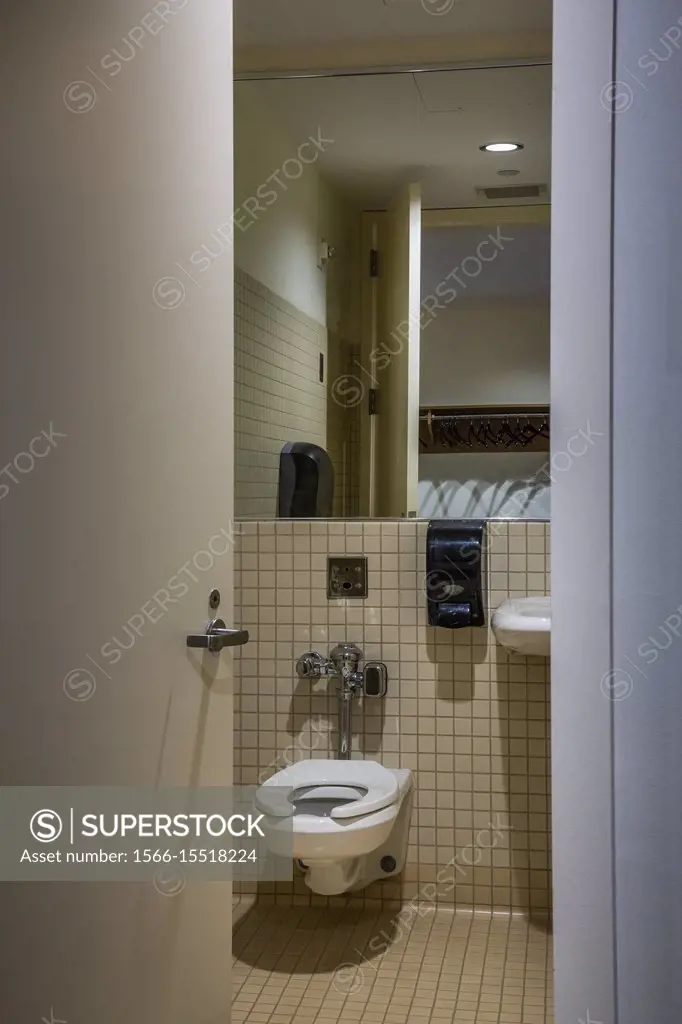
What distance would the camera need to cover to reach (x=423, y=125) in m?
3.04

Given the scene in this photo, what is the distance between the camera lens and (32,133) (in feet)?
4.33

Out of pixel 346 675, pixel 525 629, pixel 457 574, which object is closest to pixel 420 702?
pixel 346 675

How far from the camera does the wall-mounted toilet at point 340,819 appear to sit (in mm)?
2424

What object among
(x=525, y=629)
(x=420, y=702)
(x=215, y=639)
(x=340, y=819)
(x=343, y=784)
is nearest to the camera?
(x=215, y=639)

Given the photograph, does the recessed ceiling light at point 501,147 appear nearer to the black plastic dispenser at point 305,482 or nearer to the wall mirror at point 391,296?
the wall mirror at point 391,296

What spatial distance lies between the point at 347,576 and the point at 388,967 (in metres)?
1.07

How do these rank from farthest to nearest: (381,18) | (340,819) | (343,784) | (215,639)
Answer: (381,18), (343,784), (340,819), (215,639)

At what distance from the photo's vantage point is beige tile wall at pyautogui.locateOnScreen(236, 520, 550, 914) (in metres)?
2.97

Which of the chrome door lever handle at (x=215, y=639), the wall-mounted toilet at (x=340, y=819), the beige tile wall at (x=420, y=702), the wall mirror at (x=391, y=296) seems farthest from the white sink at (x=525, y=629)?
the chrome door lever handle at (x=215, y=639)

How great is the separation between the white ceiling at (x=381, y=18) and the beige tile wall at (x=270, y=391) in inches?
28.0

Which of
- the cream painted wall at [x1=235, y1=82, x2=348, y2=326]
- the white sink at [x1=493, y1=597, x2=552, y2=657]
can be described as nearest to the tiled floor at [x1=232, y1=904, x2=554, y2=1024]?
the white sink at [x1=493, y1=597, x2=552, y2=657]

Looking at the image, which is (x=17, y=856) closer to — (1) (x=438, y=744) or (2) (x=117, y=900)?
(2) (x=117, y=900)

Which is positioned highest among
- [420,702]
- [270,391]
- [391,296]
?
[391,296]

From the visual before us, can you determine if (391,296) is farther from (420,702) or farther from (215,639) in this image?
(215,639)
